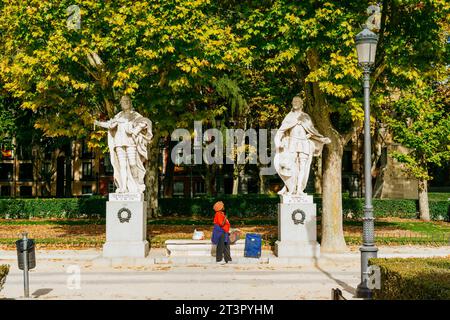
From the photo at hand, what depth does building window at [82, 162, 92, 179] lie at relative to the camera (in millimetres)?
67562

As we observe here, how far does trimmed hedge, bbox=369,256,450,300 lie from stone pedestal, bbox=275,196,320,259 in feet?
20.9

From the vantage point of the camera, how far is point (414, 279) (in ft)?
29.1

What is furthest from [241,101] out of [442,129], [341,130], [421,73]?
[421,73]

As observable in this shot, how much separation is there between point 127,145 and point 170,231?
9.45m

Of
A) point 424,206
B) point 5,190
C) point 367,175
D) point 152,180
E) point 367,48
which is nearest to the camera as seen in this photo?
point 367,48

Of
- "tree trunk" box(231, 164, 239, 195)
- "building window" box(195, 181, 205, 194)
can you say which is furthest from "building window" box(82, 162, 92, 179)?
"tree trunk" box(231, 164, 239, 195)

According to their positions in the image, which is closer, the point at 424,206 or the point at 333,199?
the point at 333,199

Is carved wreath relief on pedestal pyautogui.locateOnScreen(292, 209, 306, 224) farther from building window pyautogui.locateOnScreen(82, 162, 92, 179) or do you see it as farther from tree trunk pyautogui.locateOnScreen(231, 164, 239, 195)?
building window pyautogui.locateOnScreen(82, 162, 92, 179)

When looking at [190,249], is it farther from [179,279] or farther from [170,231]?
[170,231]

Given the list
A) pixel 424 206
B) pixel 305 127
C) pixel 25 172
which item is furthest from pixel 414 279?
pixel 25 172

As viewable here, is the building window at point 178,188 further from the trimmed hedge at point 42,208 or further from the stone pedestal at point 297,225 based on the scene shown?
the stone pedestal at point 297,225

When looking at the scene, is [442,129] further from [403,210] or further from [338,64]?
[338,64]

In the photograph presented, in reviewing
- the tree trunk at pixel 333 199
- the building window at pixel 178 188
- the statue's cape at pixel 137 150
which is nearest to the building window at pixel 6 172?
the building window at pixel 178 188

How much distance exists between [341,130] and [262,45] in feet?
33.9
